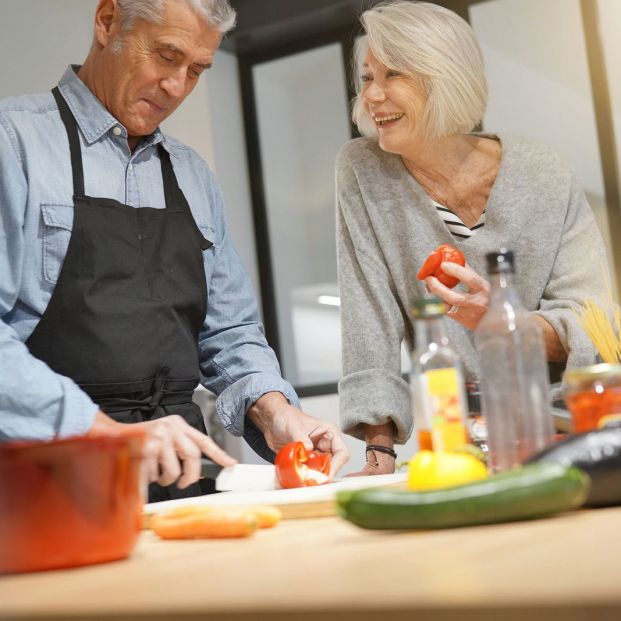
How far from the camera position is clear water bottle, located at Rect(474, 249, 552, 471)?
1063 mm

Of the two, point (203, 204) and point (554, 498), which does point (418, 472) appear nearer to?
point (554, 498)

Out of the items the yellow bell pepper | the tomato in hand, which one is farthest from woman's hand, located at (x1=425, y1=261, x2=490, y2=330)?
the yellow bell pepper

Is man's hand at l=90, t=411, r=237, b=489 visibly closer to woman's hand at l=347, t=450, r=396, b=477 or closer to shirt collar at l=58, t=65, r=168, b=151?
woman's hand at l=347, t=450, r=396, b=477

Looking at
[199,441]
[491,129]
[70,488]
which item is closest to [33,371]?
[199,441]

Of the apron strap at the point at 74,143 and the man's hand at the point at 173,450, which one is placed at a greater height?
the apron strap at the point at 74,143

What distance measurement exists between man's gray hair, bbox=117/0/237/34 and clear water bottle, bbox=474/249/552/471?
1165mm

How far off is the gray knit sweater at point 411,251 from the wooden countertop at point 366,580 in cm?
113

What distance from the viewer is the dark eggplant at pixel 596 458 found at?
2.88 ft

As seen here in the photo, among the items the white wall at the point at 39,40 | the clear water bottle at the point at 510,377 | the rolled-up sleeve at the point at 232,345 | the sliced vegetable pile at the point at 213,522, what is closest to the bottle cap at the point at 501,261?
the clear water bottle at the point at 510,377

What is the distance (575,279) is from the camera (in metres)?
2.03

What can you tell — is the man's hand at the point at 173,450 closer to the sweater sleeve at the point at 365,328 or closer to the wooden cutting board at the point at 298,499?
the wooden cutting board at the point at 298,499

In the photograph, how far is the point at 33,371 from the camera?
1.46 metres

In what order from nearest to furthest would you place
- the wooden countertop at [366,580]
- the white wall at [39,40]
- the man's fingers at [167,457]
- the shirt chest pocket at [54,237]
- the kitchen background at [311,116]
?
the wooden countertop at [366,580] < the man's fingers at [167,457] < the shirt chest pocket at [54,237] < the white wall at [39,40] < the kitchen background at [311,116]

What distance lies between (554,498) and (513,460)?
0.26 m
